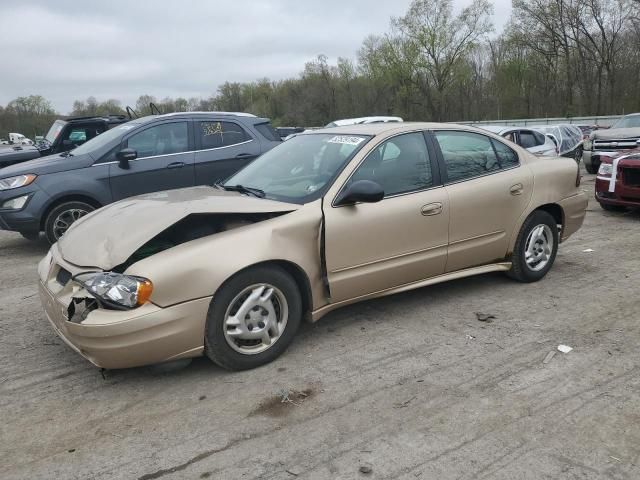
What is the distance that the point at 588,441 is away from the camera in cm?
277

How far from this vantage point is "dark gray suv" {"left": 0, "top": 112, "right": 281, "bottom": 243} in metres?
7.10

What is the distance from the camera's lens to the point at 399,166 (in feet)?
14.6

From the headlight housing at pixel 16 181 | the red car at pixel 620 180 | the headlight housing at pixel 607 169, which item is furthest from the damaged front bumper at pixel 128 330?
the headlight housing at pixel 607 169

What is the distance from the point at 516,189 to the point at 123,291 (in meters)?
3.55

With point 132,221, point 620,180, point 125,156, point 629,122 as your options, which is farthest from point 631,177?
point 629,122

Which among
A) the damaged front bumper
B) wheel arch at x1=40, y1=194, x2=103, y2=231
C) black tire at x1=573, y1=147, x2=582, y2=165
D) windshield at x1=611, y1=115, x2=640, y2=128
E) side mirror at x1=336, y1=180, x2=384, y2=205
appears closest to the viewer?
the damaged front bumper

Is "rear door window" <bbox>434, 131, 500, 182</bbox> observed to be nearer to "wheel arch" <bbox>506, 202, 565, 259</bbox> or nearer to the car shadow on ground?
"wheel arch" <bbox>506, 202, 565, 259</bbox>

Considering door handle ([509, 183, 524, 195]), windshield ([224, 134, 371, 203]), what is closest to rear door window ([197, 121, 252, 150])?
windshield ([224, 134, 371, 203])

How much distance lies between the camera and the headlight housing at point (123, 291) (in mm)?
3182

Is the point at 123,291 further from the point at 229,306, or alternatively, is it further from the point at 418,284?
the point at 418,284

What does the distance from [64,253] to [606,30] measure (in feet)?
175

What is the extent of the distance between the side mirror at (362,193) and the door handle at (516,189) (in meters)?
1.65

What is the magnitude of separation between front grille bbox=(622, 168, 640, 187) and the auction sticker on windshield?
19.8ft

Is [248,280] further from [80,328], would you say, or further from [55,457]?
[55,457]
